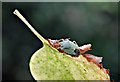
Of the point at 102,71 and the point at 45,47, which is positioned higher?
the point at 45,47

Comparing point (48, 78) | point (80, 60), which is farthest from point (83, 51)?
point (48, 78)

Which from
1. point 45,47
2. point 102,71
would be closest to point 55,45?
point 45,47

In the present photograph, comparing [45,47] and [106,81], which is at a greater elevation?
[45,47]

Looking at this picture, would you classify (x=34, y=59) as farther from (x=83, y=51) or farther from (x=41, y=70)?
(x=83, y=51)

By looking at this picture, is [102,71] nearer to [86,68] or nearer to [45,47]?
[86,68]

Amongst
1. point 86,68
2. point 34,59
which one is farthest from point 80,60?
point 34,59
